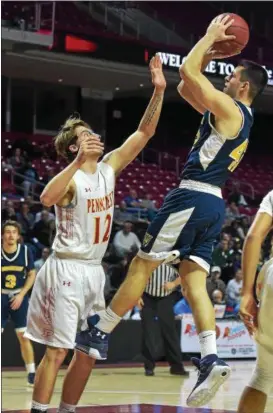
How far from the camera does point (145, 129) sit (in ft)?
20.1

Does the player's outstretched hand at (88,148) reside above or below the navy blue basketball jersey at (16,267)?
above

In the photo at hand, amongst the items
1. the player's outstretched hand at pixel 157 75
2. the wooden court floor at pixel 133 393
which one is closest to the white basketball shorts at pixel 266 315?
the player's outstretched hand at pixel 157 75

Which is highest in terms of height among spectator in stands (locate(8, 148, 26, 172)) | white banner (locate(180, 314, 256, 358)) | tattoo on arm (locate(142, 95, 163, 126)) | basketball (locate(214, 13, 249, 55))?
basketball (locate(214, 13, 249, 55))

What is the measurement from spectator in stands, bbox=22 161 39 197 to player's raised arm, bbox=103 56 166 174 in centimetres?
1243

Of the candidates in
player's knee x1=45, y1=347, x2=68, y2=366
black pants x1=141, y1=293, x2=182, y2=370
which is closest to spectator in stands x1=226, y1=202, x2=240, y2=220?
black pants x1=141, y1=293, x2=182, y2=370

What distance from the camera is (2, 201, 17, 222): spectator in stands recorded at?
621 inches

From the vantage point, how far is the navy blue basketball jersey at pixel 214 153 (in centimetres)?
566

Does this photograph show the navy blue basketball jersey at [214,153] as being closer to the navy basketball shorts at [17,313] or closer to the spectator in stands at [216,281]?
the navy basketball shorts at [17,313]

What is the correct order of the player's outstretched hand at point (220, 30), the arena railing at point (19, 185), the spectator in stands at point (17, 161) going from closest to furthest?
the player's outstretched hand at point (220, 30)
the arena railing at point (19, 185)
the spectator in stands at point (17, 161)

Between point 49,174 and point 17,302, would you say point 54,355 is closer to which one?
point 17,302

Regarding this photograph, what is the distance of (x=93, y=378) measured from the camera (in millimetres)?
11281

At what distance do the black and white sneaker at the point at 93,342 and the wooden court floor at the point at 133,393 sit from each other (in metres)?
1.19

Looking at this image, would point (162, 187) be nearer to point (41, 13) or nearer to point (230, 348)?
point (41, 13)

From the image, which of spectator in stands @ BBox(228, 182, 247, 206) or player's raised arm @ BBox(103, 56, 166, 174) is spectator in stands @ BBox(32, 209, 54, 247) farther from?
player's raised arm @ BBox(103, 56, 166, 174)
